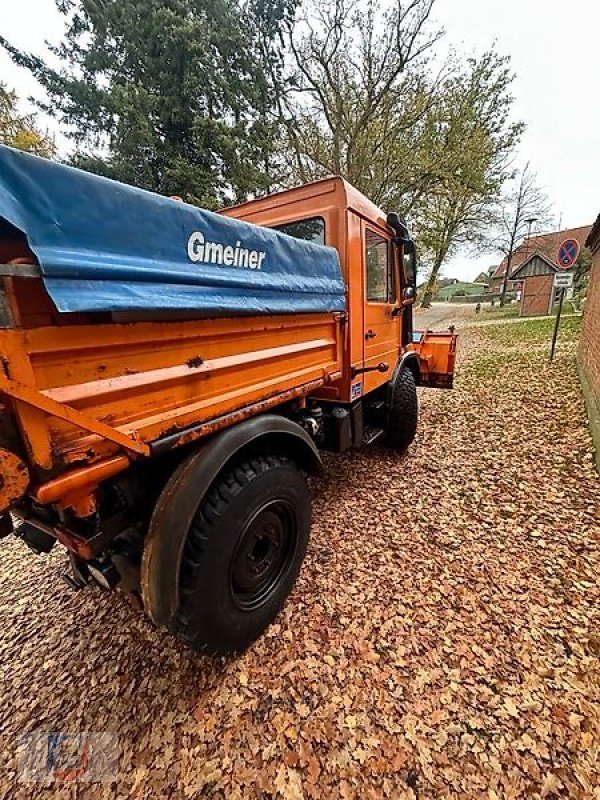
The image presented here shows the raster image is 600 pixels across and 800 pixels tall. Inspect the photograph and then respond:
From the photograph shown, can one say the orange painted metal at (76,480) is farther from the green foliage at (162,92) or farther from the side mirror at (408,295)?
the green foliage at (162,92)

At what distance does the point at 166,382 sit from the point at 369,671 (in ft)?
6.08

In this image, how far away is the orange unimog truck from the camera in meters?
1.12

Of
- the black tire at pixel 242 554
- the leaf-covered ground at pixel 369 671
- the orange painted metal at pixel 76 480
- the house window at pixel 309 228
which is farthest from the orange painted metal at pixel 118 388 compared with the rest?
the leaf-covered ground at pixel 369 671

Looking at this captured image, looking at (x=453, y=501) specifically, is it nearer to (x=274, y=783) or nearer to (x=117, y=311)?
(x=274, y=783)


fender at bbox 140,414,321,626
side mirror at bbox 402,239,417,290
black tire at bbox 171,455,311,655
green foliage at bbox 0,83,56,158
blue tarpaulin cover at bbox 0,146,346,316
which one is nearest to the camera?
blue tarpaulin cover at bbox 0,146,346,316

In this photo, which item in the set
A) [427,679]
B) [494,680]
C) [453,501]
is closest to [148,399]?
[427,679]

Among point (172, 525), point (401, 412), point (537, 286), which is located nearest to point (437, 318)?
point (537, 286)

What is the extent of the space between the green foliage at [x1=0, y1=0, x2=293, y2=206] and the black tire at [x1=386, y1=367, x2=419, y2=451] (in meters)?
9.49

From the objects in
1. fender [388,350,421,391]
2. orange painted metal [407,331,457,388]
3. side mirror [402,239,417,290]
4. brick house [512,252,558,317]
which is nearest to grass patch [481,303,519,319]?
brick house [512,252,558,317]

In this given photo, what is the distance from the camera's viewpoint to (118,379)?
53.1 inches

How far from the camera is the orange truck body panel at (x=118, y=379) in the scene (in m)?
1.11

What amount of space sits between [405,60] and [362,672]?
1649cm

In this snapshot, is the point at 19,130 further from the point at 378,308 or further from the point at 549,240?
the point at 549,240

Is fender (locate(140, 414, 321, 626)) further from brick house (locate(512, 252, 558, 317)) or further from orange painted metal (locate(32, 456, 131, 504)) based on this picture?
brick house (locate(512, 252, 558, 317))
